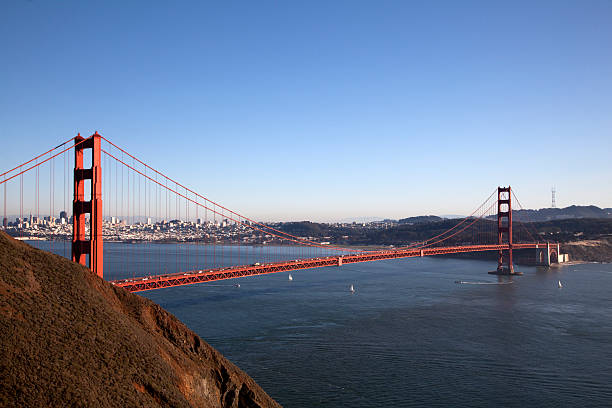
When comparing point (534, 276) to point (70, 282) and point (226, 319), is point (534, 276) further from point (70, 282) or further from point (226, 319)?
point (70, 282)

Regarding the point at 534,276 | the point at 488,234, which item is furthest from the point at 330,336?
the point at 488,234

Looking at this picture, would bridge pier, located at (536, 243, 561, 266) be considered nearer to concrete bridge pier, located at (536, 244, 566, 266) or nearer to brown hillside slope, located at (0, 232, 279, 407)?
concrete bridge pier, located at (536, 244, 566, 266)

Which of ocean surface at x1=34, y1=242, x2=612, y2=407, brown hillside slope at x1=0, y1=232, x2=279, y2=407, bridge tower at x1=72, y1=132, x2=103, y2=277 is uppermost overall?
bridge tower at x1=72, y1=132, x2=103, y2=277

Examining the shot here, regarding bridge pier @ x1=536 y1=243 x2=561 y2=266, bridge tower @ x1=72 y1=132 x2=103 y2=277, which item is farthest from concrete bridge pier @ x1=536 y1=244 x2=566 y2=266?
bridge tower @ x1=72 y1=132 x2=103 y2=277

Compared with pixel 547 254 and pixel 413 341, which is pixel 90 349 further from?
pixel 547 254

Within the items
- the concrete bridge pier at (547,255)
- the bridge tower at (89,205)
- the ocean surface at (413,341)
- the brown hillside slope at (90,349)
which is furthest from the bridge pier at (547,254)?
the brown hillside slope at (90,349)

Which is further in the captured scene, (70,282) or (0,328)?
(70,282)

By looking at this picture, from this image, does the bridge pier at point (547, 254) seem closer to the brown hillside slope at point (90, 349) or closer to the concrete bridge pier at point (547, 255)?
the concrete bridge pier at point (547, 255)

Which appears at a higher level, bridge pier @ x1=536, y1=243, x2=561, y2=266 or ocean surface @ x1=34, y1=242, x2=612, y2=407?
bridge pier @ x1=536, y1=243, x2=561, y2=266

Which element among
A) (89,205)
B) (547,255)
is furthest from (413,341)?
(547,255)
